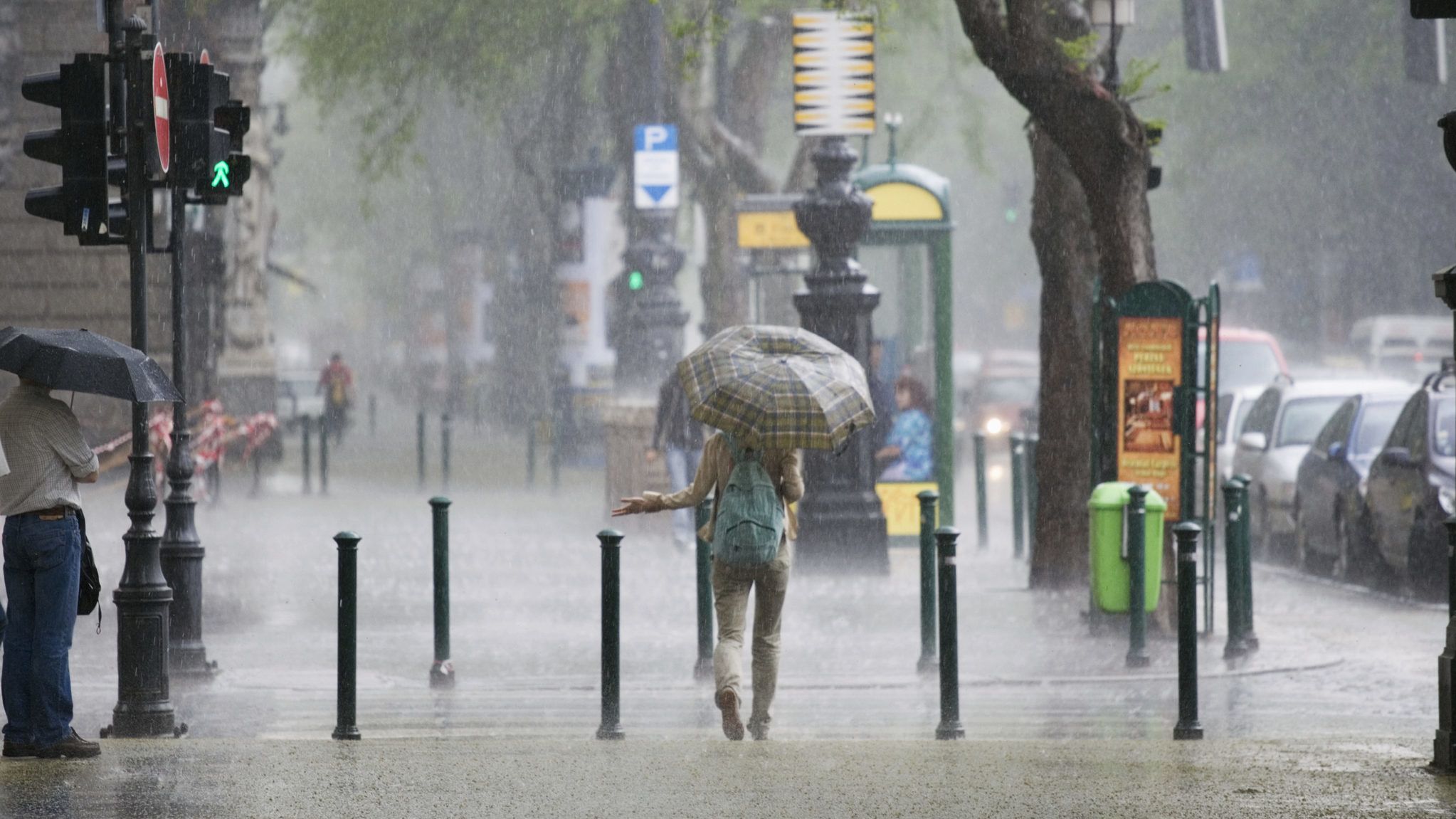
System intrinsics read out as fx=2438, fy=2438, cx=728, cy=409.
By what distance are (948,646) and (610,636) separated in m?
1.44

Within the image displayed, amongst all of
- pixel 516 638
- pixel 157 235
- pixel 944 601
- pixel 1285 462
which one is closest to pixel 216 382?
pixel 157 235

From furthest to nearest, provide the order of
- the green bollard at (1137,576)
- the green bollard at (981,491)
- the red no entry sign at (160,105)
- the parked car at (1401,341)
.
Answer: the parked car at (1401,341) → the green bollard at (981,491) → the green bollard at (1137,576) → the red no entry sign at (160,105)

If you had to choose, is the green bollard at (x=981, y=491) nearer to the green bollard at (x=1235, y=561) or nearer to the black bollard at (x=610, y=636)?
the green bollard at (x=1235, y=561)

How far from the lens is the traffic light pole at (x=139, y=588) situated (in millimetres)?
10352

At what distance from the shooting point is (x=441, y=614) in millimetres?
12641

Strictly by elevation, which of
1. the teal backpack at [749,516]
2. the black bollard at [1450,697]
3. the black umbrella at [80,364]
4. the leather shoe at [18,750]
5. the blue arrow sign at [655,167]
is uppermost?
the blue arrow sign at [655,167]

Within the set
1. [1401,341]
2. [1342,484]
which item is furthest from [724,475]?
[1401,341]

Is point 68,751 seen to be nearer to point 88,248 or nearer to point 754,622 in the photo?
point 754,622

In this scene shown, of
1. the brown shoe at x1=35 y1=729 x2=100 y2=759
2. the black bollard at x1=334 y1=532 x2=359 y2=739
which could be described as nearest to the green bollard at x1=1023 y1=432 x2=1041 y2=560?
the black bollard at x1=334 y1=532 x2=359 y2=739

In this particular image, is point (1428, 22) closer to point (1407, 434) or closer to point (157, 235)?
point (1407, 434)

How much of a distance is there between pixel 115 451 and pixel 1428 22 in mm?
15300

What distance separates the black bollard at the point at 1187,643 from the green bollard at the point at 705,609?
284 cm

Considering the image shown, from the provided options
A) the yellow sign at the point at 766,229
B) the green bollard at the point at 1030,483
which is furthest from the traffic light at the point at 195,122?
the yellow sign at the point at 766,229

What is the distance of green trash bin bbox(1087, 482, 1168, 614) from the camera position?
13.7 meters
